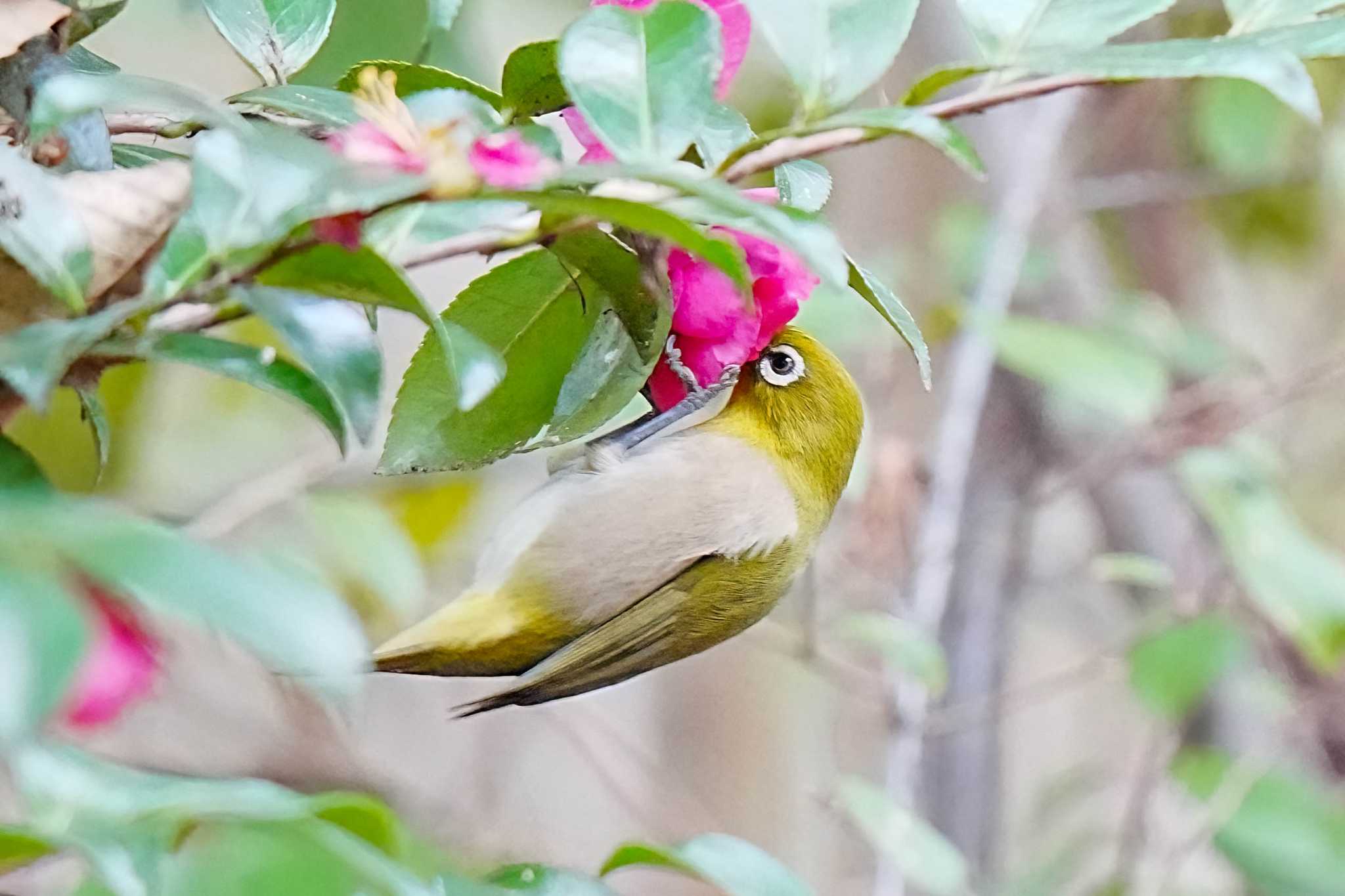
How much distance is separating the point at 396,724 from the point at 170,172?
2200 millimetres

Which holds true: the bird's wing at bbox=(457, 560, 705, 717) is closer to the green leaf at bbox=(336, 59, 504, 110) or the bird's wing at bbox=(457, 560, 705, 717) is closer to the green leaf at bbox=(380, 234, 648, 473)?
the green leaf at bbox=(380, 234, 648, 473)

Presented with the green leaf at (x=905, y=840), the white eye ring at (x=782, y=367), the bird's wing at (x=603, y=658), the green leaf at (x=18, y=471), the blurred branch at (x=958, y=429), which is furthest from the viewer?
the blurred branch at (x=958, y=429)

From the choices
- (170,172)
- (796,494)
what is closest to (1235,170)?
(796,494)

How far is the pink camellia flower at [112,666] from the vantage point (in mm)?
420

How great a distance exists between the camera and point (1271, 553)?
141 centimetres

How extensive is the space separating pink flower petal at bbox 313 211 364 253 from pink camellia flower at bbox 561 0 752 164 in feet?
0.56

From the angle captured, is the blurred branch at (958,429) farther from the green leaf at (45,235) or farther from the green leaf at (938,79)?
the green leaf at (45,235)

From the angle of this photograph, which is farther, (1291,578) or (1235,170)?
(1235,170)

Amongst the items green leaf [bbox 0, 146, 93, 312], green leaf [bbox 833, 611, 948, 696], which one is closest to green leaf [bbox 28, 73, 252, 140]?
green leaf [bbox 0, 146, 93, 312]

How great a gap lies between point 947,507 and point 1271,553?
36cm

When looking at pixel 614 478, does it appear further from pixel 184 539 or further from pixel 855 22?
pixel 184 539

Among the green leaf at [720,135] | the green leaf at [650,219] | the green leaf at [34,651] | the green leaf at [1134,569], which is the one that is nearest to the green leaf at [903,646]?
the green leaf at [1134,569]

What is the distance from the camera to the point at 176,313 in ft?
1.35

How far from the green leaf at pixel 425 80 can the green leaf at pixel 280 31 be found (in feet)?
0.08
